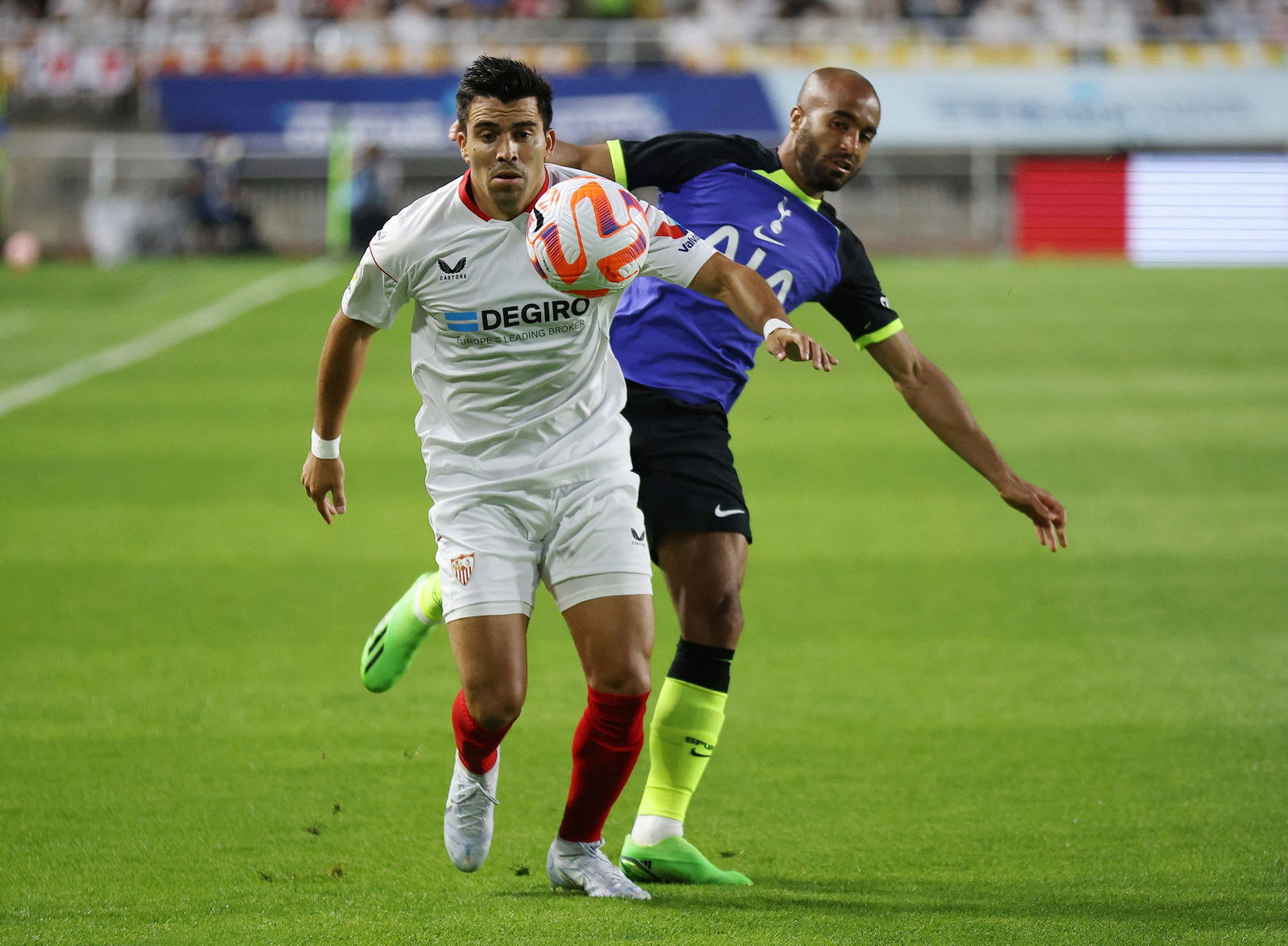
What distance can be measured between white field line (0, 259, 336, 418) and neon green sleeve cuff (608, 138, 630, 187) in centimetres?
1010

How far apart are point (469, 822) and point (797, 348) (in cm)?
162

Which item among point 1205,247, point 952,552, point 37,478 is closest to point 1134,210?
point 1205,247

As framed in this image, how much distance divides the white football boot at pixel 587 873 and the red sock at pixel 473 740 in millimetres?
314

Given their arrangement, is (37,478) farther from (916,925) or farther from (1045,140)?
(1045,140)

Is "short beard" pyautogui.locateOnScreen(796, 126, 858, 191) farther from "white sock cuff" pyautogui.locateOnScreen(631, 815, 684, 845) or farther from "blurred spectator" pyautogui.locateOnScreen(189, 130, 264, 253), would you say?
"blurred spectator" pyautogui.locateOnScreen(189, 130, 264, 253)

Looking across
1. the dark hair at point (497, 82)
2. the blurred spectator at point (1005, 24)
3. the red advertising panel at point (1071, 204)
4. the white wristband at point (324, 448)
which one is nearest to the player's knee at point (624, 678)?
the white wristband at point (324, 448)

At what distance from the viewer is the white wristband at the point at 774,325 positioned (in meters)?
4.15

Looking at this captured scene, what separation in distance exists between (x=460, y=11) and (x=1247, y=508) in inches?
773

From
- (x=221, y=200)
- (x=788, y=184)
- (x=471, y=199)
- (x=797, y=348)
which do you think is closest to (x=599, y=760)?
(x=797, y=348)

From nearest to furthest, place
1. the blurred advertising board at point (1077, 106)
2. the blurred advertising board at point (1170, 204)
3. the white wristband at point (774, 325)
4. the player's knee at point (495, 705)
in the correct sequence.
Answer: the white wristband at point (774, 325), the player's knee at point (495, 705), the blurred advertising board at point (1077, 106), the blurred advertising board at point (1170, 204)

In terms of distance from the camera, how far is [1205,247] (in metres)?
24.3

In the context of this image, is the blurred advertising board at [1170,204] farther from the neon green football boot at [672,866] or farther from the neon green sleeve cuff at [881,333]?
the neon green football boot at [672,866]

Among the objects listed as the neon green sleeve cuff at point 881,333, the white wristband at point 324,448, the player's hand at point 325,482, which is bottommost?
the player's hand at point 325,482

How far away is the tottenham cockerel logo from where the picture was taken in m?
4.32
